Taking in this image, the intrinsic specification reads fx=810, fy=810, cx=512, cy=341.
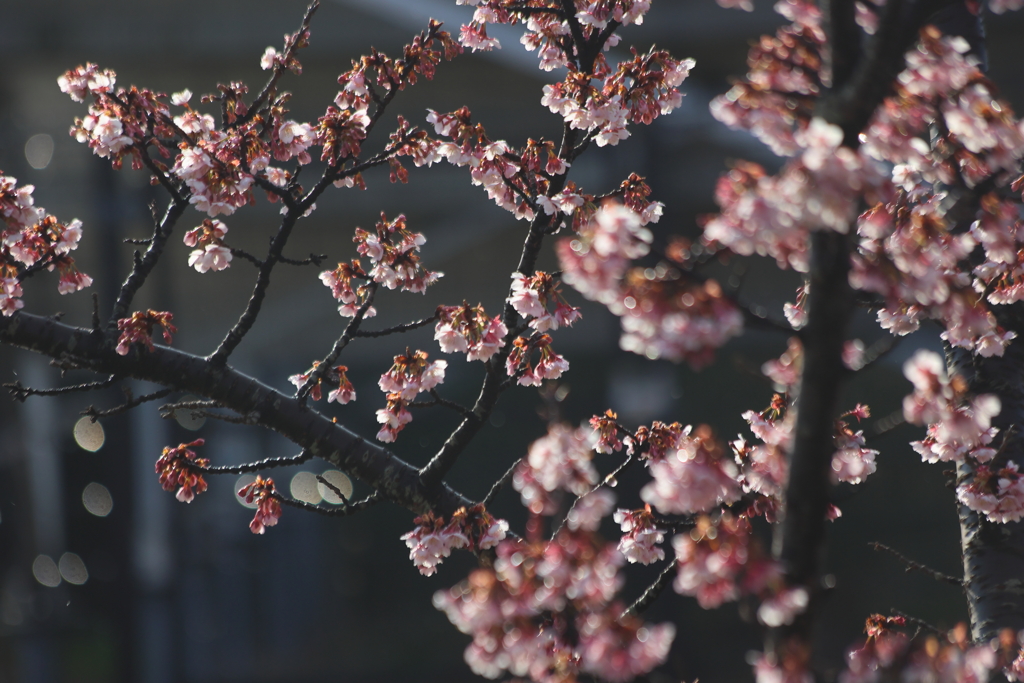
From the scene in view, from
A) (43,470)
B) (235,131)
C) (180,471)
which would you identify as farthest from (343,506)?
(43,470)

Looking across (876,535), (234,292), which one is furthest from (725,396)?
(234,292)

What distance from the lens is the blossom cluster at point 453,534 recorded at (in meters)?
2.23

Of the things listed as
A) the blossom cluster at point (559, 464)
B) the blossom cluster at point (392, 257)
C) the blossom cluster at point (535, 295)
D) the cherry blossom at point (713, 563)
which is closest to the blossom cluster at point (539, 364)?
the blossom cluster at point (535, 295)

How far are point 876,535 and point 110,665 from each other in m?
8.68

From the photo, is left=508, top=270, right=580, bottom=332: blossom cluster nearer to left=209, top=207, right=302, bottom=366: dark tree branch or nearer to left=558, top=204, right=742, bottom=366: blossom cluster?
left=209, top=207, right=302, bottom=366: dark tree branch

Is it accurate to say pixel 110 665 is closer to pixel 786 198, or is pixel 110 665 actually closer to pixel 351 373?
pixel 351 373

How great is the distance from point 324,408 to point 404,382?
927cm

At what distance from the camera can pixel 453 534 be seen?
2.24 metres

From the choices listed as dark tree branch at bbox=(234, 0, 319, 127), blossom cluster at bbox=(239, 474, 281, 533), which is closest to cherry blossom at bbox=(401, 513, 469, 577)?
blossom cluster at bbox=(239, 474, 281, 533)

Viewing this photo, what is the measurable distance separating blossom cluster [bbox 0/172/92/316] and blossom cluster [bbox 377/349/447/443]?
964mm

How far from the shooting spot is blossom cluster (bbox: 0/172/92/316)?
2375 millimetres

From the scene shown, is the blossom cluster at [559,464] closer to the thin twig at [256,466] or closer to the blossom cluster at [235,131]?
the thin twig at [256,466]

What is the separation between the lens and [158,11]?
10.5 m

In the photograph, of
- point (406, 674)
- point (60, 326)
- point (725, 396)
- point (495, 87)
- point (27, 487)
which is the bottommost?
point (406, 674)
